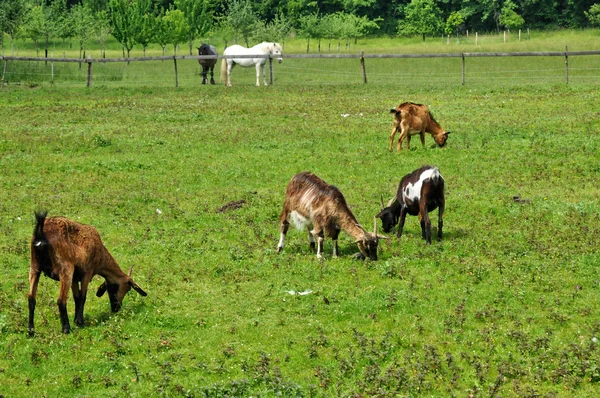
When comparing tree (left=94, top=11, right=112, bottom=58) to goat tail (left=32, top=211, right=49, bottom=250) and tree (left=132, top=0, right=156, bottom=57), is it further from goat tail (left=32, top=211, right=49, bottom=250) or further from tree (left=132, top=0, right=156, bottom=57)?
goat tail (left=32, top=211, right=49, bottom=250)

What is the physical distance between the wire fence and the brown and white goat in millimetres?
27121

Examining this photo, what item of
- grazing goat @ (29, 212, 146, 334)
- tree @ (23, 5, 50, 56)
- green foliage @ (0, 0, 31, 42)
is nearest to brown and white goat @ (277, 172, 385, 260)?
grazing goat @ (29, 212, 146, 334)

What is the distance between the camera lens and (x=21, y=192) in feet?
65.4

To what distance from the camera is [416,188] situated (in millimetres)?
15859

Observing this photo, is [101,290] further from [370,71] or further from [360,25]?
[360,25]

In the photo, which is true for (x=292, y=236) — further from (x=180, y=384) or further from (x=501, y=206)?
(x=180, y=384)

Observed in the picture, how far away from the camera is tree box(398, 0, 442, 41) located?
A: 75.5 meters

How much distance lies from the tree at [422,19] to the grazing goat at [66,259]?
66.3 meters

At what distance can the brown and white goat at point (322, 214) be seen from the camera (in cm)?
1452

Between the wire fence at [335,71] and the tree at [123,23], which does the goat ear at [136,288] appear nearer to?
the wire fence at [335,71]

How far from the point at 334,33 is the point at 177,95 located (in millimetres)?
31656

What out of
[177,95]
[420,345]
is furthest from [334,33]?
[420,345]

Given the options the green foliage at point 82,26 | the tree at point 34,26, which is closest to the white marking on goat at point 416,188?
the tree at point 34,26

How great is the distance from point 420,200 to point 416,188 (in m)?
0.27
